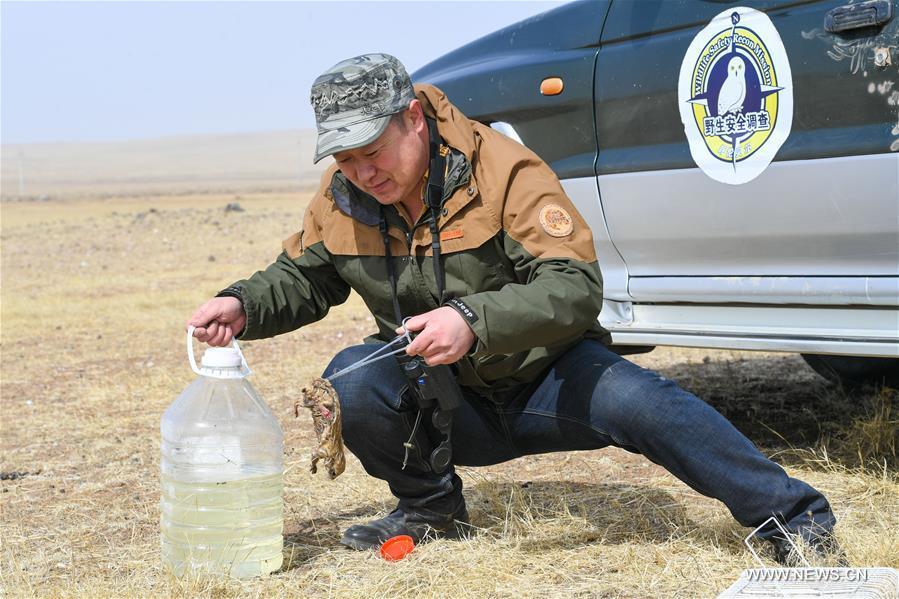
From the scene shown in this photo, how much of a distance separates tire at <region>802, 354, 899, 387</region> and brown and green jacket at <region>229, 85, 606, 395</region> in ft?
7.00

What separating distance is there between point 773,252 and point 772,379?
207 centimetres

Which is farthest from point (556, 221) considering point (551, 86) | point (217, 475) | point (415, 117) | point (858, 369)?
point (858, 369)

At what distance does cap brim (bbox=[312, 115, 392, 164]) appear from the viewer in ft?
9.73

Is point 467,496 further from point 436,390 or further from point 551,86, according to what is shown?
point 551,86

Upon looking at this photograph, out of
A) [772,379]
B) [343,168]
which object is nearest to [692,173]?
[343,168]

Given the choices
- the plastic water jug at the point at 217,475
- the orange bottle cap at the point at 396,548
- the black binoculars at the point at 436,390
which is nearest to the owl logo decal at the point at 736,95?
the black binoculars at the point at 436,390

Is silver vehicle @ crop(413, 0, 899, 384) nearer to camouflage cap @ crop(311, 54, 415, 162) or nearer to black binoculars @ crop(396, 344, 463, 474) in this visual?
black binoculars @ crop(396, 344, 463, 474)

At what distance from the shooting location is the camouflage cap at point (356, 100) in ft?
9.82

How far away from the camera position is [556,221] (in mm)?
3006

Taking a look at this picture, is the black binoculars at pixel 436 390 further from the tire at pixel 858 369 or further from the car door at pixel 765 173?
the tire at pixel 858 369

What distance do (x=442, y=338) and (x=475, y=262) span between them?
1.22ft

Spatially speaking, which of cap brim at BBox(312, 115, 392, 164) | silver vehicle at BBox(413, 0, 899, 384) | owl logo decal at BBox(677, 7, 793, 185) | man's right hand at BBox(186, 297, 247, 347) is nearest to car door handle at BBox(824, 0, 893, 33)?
silver vehicle at BBox(413, 0, 899, 384)

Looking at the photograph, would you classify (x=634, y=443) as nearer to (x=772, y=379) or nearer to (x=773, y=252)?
(x=773, y=252)

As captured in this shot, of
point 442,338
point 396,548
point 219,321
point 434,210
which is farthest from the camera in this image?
point 396,548
